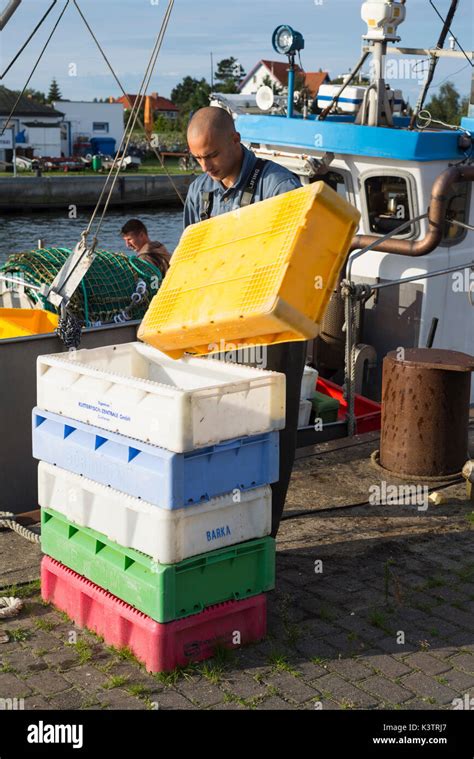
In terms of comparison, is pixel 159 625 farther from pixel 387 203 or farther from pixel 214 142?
pixel 387 203

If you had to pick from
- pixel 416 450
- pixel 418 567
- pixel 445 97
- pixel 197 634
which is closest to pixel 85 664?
pixel 197 634

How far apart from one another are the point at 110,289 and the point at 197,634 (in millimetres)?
4206

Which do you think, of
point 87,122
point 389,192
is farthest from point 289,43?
point 87,122

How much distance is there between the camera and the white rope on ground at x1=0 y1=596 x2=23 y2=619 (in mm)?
4674

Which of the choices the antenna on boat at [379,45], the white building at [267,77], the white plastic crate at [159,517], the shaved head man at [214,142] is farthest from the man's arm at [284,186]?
the white building at [267,77]

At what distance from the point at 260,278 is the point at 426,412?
244 cm

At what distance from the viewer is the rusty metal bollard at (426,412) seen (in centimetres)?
638

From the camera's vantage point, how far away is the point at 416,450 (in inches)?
256

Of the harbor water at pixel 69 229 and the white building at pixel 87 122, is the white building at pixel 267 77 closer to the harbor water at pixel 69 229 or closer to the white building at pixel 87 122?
the white building at pixel 87 122

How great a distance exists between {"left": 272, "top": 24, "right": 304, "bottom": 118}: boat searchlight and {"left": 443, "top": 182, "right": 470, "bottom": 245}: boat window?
65.1 inches

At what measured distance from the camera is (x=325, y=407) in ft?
25.0

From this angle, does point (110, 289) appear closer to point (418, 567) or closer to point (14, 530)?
point (14, 530)

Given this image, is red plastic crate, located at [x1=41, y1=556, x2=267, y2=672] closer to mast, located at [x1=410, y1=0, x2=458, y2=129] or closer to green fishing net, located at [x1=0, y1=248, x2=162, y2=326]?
green fishing net, located at [x1=0, y1=248, x2=162, y2=326]
